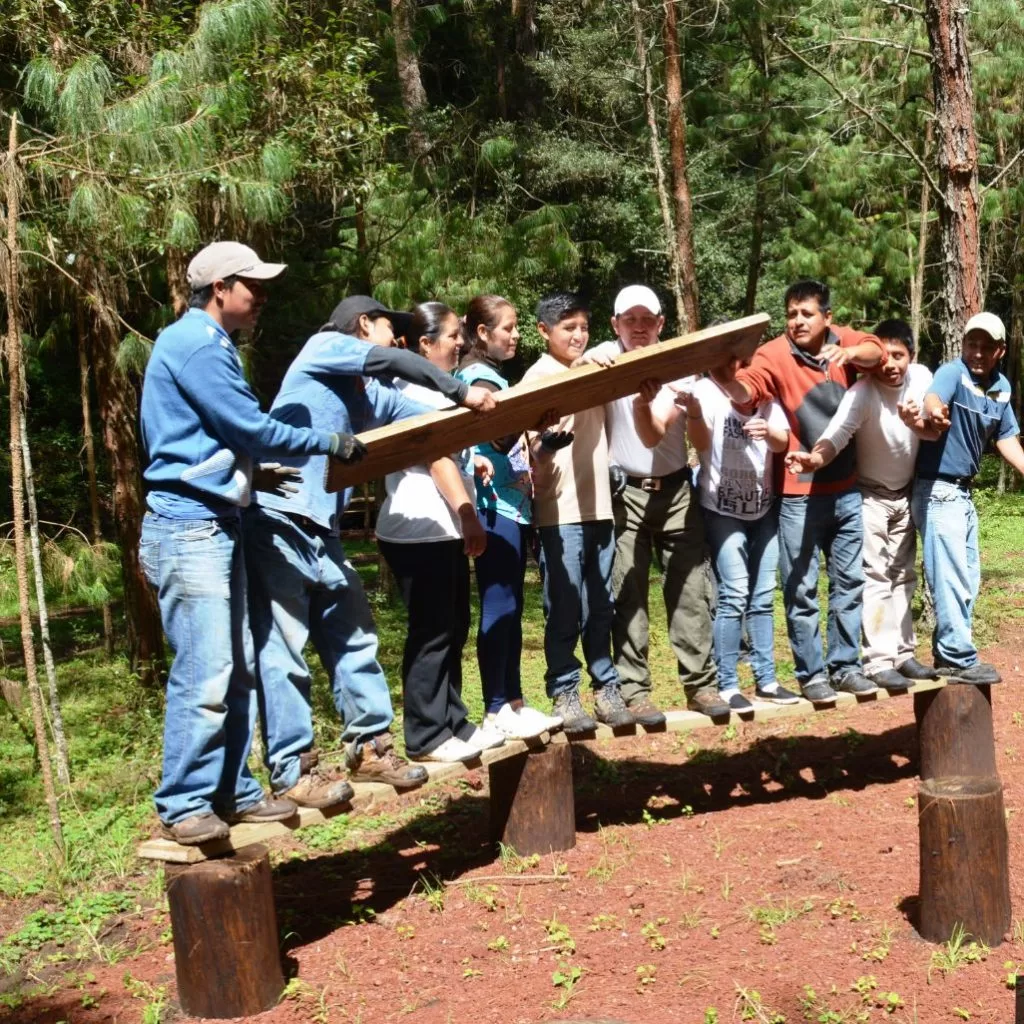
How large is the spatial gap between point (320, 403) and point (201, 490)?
→ 74 cm

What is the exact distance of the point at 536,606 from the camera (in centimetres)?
1525

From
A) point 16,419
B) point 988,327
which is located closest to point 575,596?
point 988,327

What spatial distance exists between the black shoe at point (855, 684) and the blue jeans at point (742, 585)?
355mm

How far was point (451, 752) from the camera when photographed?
5.09 m

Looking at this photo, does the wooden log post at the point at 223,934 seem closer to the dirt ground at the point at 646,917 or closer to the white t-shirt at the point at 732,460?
the dirt ground at the point at 646,917

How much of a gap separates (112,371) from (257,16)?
115 inches

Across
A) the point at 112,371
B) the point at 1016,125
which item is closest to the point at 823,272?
the point at 1016,125

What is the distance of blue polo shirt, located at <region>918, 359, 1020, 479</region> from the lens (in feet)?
19.0

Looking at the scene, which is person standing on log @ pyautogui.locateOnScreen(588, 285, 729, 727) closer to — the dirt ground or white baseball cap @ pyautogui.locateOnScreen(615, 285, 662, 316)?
white baseball cap @ pyautogui.locateOnScreen(615, 285, 662, 316)

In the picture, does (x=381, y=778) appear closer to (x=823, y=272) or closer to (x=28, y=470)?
(x=28, y=470)

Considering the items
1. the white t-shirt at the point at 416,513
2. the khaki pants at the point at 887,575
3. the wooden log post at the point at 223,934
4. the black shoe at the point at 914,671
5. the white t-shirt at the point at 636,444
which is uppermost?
the white t-shirt at the point at 636,444

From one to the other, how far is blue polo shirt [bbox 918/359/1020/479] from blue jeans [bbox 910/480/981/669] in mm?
96

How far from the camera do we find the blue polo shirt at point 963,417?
19.0 feet

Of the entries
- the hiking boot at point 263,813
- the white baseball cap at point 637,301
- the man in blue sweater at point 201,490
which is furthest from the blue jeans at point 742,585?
the hiking boot at point 263,813
